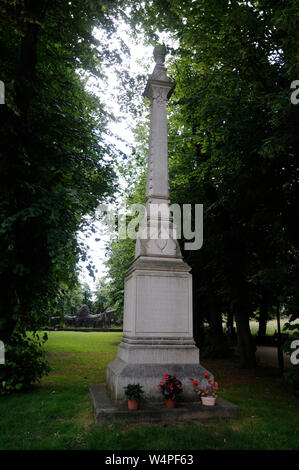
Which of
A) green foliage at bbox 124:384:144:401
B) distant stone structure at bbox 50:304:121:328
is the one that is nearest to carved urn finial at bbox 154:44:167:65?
green foliage at bbox 124:384:144:401

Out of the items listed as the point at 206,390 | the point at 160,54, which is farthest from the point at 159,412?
the point at 160,54

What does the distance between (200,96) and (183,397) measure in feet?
28.9

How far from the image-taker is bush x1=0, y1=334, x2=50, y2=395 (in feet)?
26.4

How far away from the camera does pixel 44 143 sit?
8.92 meters

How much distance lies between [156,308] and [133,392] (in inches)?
70.7

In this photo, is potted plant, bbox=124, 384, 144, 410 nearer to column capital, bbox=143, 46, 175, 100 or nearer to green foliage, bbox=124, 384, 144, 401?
green foliage, bbox=124, 384, 144, 401

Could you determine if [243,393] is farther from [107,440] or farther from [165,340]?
[107,440]

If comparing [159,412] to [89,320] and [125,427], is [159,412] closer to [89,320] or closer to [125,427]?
[125,427]

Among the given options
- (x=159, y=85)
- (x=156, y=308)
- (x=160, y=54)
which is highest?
(x=160, y=54)

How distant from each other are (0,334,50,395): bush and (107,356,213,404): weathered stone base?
2.56m

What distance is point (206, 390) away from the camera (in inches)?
263

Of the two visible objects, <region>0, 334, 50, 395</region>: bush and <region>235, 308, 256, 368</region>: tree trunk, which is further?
<region>235, 308, 256, 368</region>: tree trunk

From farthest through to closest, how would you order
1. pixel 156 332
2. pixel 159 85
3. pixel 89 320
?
pixel 89 320 → pixel 159 85 → pixel 156 332

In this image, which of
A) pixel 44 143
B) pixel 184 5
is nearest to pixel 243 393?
pixel 44 143
